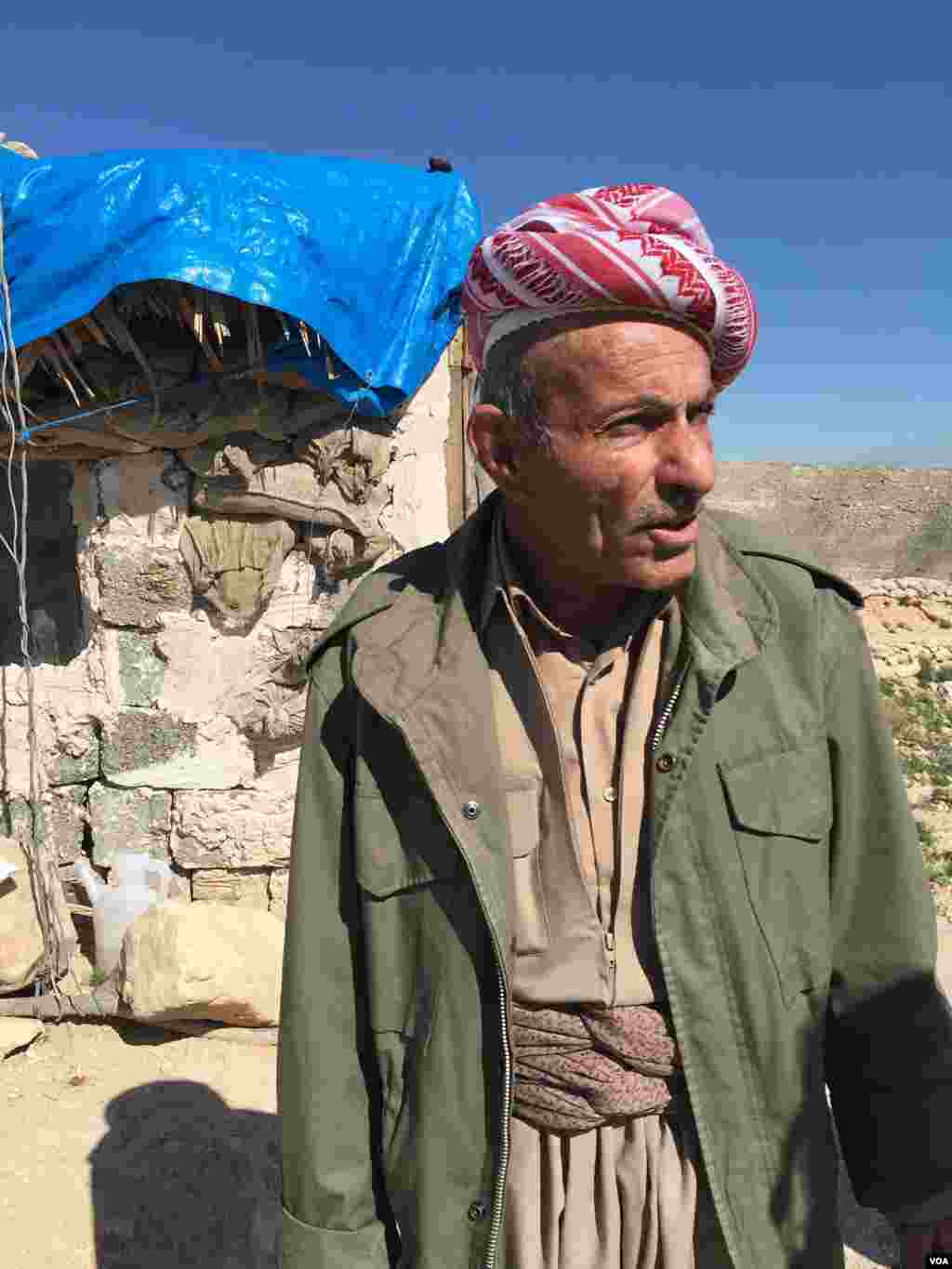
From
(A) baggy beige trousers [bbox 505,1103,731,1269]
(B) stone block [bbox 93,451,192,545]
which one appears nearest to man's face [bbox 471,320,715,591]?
(A) baggy beige trousers [bbox 505,1103,731,1269]

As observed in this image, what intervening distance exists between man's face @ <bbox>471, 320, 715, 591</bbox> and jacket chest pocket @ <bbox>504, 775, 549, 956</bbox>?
1.06 ft

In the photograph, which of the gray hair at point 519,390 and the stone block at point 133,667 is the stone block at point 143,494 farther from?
the gray hair at point 519,390

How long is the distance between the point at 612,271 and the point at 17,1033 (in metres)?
3.49

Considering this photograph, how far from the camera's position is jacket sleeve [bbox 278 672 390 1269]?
1.39 m

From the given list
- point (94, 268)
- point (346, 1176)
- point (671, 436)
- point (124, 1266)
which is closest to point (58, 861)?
point (124, 1266)

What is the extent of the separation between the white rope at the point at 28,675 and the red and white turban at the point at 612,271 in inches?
103

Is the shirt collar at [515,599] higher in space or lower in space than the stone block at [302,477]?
lower

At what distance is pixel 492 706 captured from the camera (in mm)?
1349

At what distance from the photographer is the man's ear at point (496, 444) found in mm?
1344

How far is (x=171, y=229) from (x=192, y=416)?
2.34 feet

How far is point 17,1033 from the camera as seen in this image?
346 cm

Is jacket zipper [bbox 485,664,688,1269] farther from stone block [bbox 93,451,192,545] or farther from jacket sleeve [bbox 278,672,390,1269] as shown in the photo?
stone block [bbox 93,451,192,545]

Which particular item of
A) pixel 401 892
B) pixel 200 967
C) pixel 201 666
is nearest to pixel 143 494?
pixel 201 666

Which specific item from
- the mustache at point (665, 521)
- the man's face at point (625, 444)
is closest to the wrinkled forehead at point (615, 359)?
the man's face at point (625, 444)
